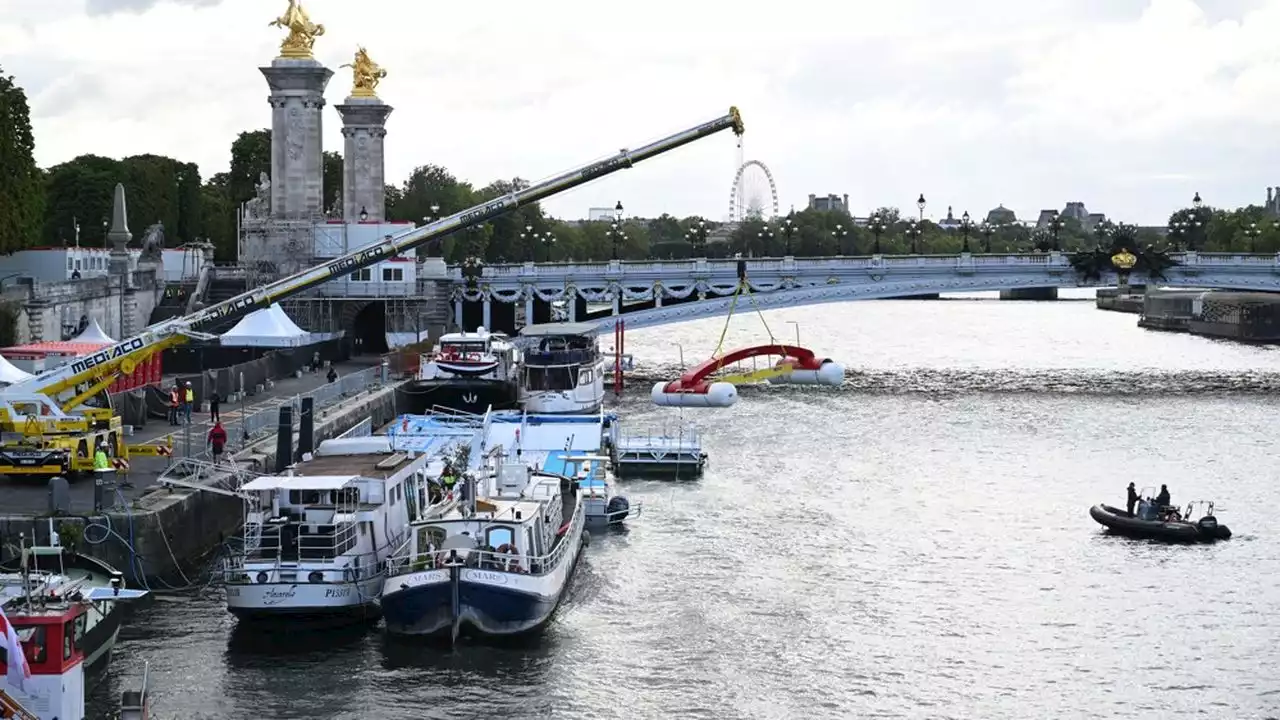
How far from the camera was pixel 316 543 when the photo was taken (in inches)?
1709

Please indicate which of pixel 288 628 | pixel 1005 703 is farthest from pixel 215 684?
pixel 1005 703

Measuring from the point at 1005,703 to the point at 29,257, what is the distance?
67.2 m

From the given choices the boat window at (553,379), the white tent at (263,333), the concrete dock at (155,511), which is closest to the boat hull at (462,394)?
the boat window at (553,379)

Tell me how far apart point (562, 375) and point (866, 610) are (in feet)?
120

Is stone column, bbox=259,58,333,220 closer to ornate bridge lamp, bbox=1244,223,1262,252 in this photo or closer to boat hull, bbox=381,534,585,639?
boat hull, bbox=381,534,585,639

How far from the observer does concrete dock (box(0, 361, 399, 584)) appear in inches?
1751

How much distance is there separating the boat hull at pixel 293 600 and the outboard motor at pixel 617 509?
1473 cm

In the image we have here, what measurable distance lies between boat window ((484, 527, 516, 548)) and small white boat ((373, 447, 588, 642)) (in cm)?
2

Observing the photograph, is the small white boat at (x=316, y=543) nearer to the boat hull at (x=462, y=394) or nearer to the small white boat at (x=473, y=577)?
the small white boat at (x=473, y=577)

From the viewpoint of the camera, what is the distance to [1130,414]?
286ft

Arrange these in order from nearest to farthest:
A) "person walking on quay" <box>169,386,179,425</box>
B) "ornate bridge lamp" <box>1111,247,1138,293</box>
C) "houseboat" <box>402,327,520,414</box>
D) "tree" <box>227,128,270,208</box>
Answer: "person walking on quay" <box>169,386,179,425</box> → "houseboat" <box>402,327,520,414</box> → "ornate bridge lamp" <box>1111,247,1138,293</box> → "tree" <box>227,128,270,208</box>

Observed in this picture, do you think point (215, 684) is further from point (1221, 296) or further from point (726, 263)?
point (1221, 296)

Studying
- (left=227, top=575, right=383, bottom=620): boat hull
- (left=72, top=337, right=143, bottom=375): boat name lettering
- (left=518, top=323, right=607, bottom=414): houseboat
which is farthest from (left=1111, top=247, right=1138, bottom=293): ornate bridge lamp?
(left=227, top=575, right=383, bottom=620): boat hull

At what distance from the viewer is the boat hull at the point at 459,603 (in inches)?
1650
